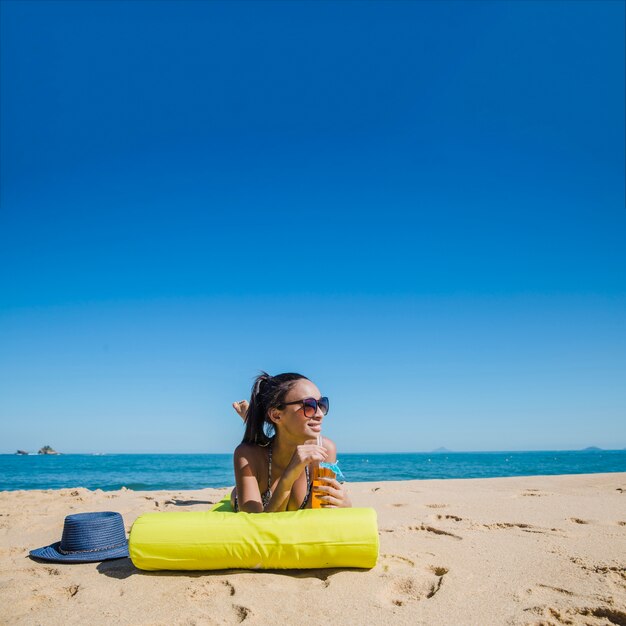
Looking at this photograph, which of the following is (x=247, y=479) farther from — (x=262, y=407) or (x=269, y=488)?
(x=262, y=407)

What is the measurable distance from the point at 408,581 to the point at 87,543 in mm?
2565

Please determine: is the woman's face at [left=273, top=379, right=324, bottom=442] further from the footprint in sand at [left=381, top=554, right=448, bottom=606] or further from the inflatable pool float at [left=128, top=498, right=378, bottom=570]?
the footprint in sand at [left=381, top=554, right=448, bottom=606]

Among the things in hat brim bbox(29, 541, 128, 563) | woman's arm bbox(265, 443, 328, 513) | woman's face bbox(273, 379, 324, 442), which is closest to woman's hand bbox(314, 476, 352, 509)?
woman's arm bbox(265, 443, 328, 513)

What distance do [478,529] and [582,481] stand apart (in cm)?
625

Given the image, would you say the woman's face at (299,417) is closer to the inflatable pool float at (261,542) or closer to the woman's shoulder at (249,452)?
the woman's shoulder at (249,452)

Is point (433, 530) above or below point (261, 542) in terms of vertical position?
below

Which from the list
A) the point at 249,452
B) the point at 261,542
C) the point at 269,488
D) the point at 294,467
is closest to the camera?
the point at 261,542

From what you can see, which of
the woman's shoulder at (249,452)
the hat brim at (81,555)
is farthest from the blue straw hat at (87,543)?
the woman's shoulder at (249,452)

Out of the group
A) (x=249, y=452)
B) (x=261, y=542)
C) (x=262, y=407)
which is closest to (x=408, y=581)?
(x=261, y=542)

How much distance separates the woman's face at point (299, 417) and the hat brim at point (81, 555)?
1.70 metres

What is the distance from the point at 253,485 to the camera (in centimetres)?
385

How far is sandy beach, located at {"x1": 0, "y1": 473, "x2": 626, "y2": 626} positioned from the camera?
2723 mm

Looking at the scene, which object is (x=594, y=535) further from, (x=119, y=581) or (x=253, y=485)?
(x=119, y=581)

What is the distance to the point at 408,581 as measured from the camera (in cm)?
322
